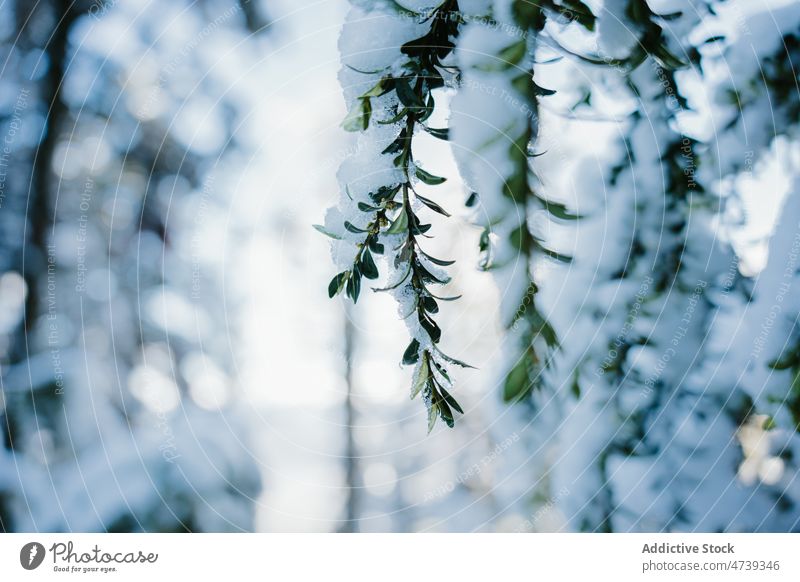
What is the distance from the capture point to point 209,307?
0.57m

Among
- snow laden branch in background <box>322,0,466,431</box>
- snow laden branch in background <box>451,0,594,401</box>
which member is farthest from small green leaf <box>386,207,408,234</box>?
snow laden branch in background <box>451,0,594,401</box>

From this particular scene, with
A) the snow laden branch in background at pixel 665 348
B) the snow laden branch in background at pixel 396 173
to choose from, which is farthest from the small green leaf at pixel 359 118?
the snow laden branch in background at pixel 665 348

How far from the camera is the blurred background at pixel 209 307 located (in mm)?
476

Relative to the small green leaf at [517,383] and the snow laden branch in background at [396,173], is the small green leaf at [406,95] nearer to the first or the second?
the snow laden branch in background at [396,173]

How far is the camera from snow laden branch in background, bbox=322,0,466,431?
298 millimetres

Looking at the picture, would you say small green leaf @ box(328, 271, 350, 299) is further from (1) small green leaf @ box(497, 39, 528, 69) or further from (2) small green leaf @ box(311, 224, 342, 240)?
(1) small green leaf @ box(497, 39, 528, 69)

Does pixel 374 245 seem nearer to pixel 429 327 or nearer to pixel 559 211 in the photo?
pixel 429 327

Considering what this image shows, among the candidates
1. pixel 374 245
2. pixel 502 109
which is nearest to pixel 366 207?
pixel 374 245

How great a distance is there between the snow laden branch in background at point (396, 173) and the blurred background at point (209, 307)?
100 millimetres

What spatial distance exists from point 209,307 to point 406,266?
0.34 m

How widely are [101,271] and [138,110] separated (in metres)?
0.18

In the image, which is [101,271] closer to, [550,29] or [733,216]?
[550,29]

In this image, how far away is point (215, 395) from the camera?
0.55 m
